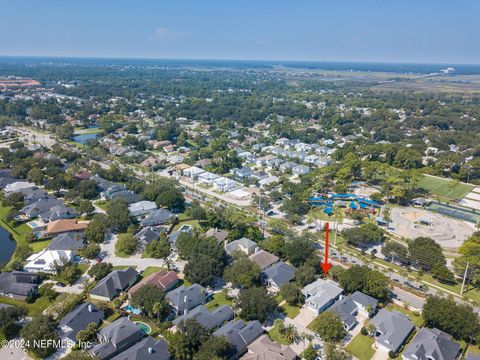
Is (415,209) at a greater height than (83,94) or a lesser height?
lesser

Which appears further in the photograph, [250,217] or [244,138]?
[244,138]

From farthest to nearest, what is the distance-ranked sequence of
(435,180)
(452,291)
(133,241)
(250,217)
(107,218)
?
(435,180) → (250,217) → (107,218) → (133,241) → (452,291)

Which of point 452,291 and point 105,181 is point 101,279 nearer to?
point 105,181

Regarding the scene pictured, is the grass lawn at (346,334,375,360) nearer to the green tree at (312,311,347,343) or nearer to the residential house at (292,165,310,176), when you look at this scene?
the green tree at (312,311,347,343)

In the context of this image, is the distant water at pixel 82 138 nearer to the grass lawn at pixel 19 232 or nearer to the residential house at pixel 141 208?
the grass lawn at pixel 19 232

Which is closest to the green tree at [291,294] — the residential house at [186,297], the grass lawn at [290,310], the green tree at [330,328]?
the grass lawn at [290,310]

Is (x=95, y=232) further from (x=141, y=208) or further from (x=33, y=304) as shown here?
(x=33, y=304)

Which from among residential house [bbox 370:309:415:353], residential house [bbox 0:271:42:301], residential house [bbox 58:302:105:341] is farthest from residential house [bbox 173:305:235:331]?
residential house [bbox 0:271:42:301]

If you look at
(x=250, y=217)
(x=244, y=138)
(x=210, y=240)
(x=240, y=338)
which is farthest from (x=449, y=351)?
(x=244, y=138)
